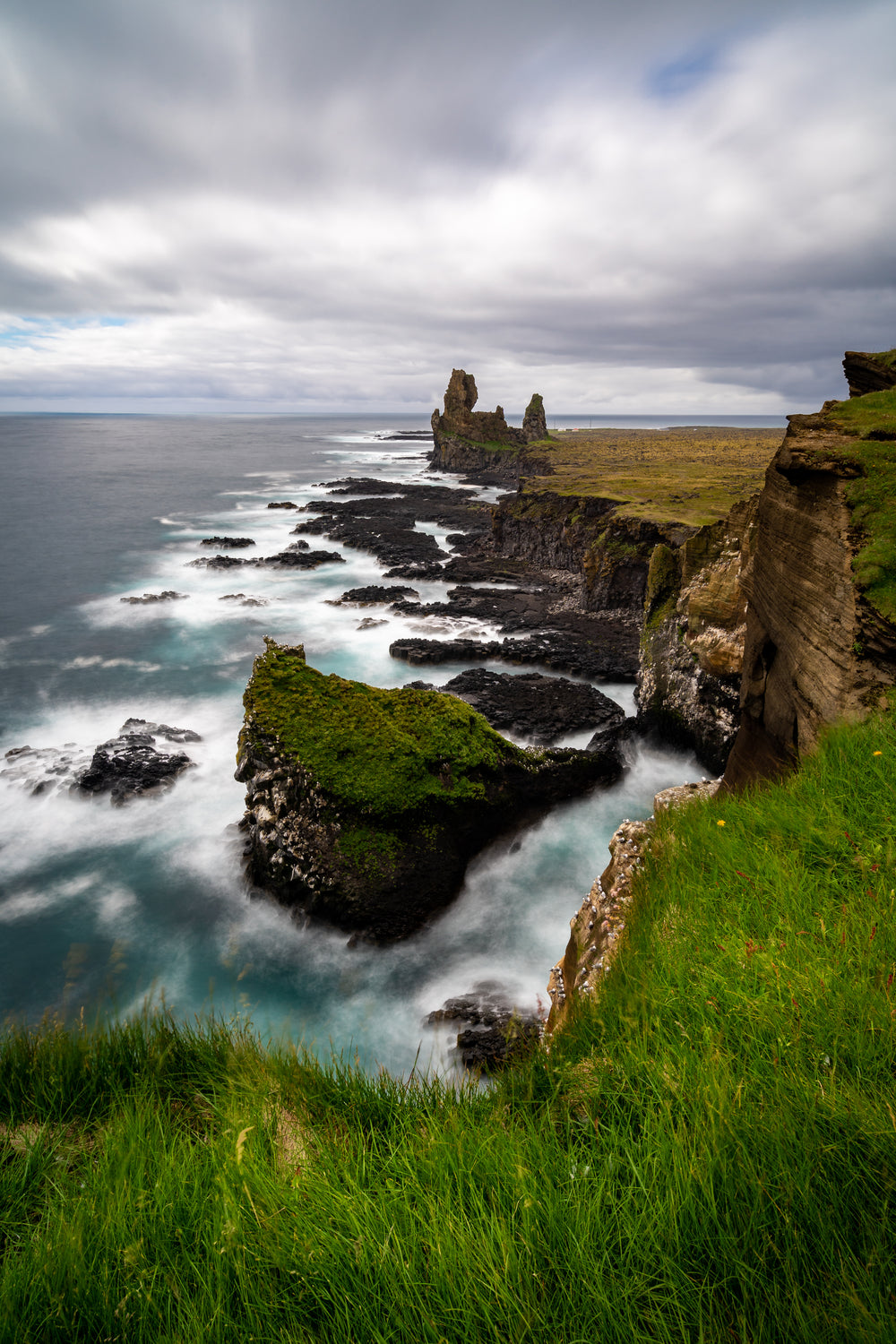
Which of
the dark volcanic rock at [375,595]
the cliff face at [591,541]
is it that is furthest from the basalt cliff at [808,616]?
the dark volcanic rock at [375,595]

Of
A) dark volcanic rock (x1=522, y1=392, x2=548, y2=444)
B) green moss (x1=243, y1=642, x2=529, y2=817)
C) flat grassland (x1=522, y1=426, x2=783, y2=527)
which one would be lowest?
green moss (x1=243, y1=642, x2=529, y2=817)

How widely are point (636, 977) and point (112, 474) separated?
10557 centimetres

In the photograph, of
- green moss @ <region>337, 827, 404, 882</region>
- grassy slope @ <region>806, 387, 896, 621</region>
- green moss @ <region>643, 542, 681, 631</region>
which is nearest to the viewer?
grassy slope @ <region>806, 387, 896, 621</region>

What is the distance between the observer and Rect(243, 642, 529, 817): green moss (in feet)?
38.0

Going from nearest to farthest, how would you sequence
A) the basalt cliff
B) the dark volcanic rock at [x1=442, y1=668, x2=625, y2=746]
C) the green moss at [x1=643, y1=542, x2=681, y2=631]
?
the basalt cliff → the green moss at [x1=643, y1=542, x2=681, y2=631] → the dark volcanic rock at [x1=442, y1=668, x2=625, y2=746]

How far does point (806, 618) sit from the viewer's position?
826 cm

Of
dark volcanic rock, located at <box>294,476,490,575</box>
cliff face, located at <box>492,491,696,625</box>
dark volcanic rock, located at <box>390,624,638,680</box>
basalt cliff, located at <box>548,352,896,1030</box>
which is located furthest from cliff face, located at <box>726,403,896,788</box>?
dark volcanic rock, located at <box>294,476,490,575</box>

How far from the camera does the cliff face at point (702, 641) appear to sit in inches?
615

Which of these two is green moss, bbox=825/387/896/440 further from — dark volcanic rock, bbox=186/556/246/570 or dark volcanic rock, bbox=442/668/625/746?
dark volcanic rock, bbox=186/556/246/570

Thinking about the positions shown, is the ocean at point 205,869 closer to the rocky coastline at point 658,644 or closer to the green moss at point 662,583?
the rocky coastline at point 658,644

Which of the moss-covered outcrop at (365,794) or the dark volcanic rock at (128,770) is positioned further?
the dark volcanic rock at (128,770)

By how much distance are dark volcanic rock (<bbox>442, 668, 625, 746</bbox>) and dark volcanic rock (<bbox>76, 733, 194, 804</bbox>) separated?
9.39 metres

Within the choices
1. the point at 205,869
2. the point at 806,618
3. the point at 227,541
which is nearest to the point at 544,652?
the point at 205,869

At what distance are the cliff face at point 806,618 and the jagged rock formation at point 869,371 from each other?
92.3 inches
